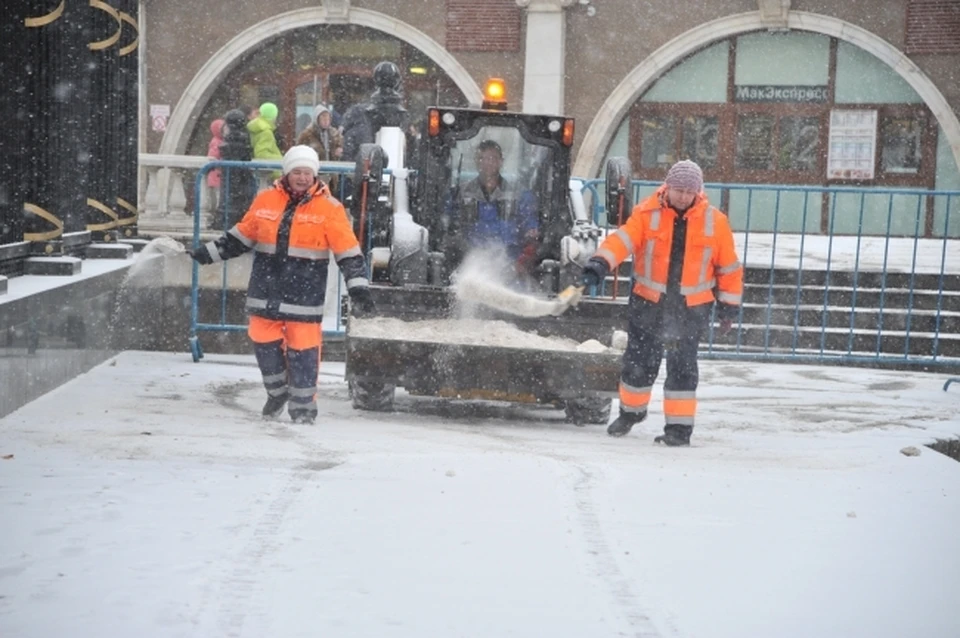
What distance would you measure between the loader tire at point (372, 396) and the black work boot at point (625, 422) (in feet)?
4.42

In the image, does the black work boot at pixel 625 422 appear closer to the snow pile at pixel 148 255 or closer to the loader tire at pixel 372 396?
the loader tire at pixel 372 396

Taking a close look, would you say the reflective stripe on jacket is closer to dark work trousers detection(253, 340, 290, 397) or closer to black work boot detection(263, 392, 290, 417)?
dark work trousers detection(253, 340, 290, 397)

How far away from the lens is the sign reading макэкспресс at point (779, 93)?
71.2 ft

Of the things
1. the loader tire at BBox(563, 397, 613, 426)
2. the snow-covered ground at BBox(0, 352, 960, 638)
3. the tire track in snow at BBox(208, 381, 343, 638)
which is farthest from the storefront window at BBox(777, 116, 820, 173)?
the tire track in snow at BBox(208, 381, 343, 638)

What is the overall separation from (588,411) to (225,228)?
370 cm

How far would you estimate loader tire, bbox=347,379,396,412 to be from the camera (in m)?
8.72

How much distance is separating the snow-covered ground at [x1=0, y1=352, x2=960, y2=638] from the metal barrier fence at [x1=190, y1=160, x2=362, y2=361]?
246 centimetres

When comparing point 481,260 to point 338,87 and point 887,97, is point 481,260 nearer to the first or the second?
point 887,97

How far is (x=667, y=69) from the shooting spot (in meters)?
22.2

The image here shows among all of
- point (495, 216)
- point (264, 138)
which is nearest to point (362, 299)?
point (495, 216)

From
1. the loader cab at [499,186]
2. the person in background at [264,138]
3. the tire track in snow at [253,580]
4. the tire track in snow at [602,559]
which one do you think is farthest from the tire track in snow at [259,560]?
the person in background at [264,138]

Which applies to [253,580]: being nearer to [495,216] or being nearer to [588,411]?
[588,411]

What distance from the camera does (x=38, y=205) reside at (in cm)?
856

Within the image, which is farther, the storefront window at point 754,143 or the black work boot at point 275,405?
the storefront window at point 754,143
